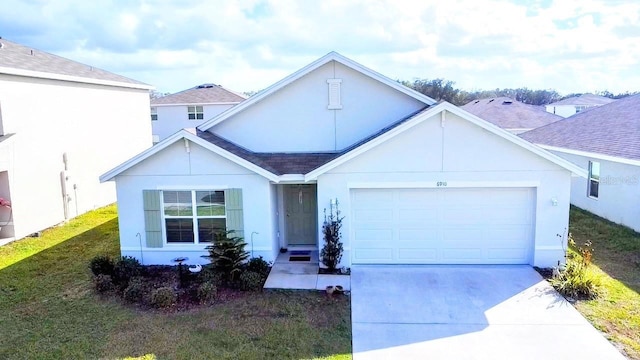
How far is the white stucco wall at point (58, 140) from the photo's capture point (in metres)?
15.4

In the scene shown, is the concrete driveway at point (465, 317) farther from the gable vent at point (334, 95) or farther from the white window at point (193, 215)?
the gable vent at point (334, 95)

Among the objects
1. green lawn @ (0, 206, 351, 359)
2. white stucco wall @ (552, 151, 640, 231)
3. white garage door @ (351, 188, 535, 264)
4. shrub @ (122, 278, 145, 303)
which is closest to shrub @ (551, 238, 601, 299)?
white garage door @ (351, 188, 535, 264)

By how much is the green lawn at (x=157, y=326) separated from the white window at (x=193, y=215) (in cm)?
253

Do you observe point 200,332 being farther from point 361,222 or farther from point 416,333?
point 361,222

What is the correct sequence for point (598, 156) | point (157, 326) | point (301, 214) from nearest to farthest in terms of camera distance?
1. point (157, 326)
2. point (301, 214)
3. point (598, 156)

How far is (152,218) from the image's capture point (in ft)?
40.0

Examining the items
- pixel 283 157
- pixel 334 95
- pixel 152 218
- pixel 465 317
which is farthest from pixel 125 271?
pixel 465 317

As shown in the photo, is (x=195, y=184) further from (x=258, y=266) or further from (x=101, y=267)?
(x=101, y=267)

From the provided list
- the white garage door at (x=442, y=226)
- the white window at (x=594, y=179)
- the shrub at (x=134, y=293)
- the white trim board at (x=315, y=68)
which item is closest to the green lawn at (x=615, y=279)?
the white window at (x=594, y=179)

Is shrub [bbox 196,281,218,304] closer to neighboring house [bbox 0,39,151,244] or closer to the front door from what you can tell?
the front door

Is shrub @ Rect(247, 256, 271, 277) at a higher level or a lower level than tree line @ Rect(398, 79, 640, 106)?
lower

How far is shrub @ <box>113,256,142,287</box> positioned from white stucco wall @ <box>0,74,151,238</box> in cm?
640

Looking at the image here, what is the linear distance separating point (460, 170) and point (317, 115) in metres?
4.89

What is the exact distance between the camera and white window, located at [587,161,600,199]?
17.2m
